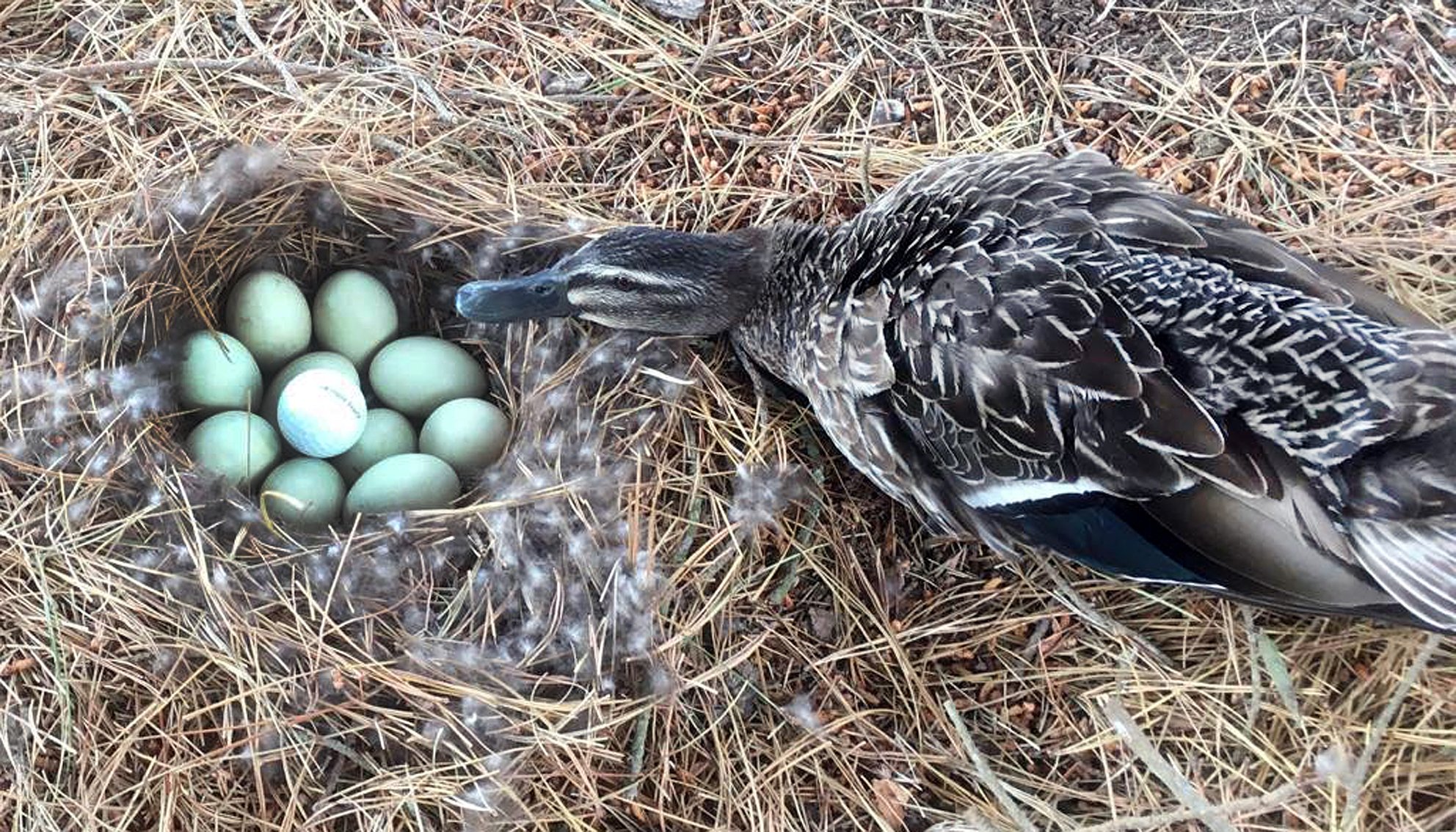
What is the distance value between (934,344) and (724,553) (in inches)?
22.9

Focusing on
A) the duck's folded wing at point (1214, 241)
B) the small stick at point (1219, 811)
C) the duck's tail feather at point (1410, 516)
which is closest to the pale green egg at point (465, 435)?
the duck's folded wing at point (1214, 241)

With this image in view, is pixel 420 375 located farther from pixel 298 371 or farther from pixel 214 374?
pixel 214 374

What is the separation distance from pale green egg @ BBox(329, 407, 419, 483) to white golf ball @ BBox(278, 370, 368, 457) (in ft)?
0.27

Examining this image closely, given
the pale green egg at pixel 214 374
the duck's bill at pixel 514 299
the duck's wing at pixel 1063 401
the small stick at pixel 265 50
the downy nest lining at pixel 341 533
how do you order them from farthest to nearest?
the small stick at pixel 265 50 < the pale green egg at pixel 214 374 < the duck's bill at pixel 514 299 < the downy nest lining at pixel 341 533 < the duck's wing at pixel 1063 401

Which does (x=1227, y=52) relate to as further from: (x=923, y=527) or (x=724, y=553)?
(x=724, y=553)

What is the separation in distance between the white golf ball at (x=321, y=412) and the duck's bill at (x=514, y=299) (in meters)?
0.31

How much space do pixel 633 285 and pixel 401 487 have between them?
657 millimetres

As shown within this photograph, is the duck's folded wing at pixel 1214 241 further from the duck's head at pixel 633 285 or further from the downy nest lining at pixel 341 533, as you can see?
the downy nest lining at pixel 341 533

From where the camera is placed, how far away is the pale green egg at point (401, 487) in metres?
2.24

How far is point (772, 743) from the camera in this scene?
79.6 inches

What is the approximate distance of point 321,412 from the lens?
2209 mm

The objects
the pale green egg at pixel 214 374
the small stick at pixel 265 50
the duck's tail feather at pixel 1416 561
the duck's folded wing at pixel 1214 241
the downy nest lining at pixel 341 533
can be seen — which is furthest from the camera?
the small stick at pixel 265 50

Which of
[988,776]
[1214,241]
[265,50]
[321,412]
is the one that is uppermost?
[1214,241]

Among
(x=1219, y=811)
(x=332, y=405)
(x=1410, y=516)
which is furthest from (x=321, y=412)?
(x=1410, y=516)
